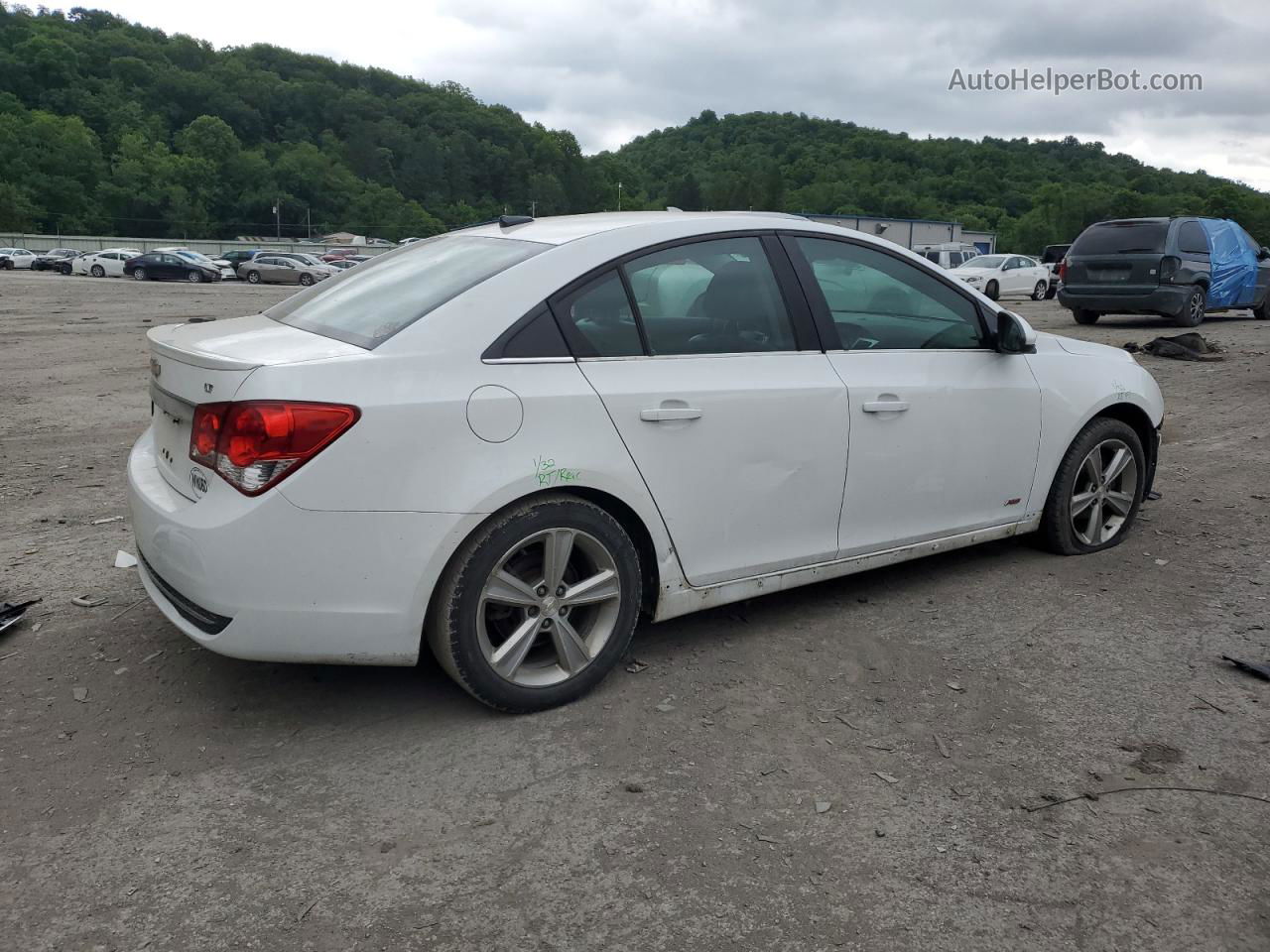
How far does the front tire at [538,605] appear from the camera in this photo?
323cm

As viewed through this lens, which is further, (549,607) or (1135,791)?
(549,607)

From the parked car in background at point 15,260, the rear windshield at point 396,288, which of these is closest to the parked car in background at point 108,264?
the parked car in background at point 15,260

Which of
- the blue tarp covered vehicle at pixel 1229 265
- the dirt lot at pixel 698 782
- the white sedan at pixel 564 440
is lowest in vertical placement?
the dirt lot at pixel 698 782

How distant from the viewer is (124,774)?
3.05 metres

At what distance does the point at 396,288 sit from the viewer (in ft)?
12.3

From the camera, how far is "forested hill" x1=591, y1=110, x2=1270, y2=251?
84188 millimetres

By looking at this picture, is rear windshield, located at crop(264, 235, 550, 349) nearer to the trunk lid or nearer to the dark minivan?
the trunk lid

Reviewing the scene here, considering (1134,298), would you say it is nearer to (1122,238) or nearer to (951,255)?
(1122,238)

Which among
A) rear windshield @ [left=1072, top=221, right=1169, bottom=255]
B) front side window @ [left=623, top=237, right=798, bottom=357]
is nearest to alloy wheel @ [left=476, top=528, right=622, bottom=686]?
front side window @ [left=623, top=237, right=798, bottom=357]

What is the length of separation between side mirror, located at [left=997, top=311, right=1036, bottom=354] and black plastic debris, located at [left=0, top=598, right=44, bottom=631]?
164 inches

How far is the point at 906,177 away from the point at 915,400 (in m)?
89.0

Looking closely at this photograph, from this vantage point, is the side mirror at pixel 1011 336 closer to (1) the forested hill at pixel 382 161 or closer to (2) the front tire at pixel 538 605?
(2) the front tire at pixel 538 605

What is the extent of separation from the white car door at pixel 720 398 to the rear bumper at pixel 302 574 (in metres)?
0.76

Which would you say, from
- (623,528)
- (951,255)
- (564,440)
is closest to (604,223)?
(564,440)
